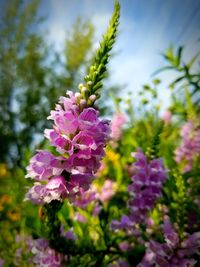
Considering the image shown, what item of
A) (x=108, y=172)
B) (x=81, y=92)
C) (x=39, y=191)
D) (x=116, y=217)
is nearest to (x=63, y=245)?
(x=39, y=191)

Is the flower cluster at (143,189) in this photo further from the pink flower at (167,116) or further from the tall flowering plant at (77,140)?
the pink flower at (167,116)

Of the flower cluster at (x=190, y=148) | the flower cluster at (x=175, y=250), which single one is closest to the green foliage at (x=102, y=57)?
the flower cluster at (x=175, y=250)

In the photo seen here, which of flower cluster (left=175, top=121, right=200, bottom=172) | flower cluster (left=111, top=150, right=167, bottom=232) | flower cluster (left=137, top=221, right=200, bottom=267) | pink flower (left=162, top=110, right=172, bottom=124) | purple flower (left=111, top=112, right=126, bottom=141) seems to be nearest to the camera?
flower cluster (left=137, top=221, right=200, bottom=267)

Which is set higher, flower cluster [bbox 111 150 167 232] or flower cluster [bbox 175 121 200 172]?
flower cluster [bbox 175 121 200 172]

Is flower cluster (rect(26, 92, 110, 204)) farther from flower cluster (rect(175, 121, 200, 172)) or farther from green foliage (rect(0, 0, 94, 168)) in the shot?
green foliage (rect(0, 0, 94, 168))

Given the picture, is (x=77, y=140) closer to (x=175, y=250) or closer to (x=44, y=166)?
(x=44, y=166)

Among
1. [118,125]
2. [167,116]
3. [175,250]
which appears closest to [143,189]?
[175,250]

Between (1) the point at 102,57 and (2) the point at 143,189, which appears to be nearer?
(1) the point at 102,57

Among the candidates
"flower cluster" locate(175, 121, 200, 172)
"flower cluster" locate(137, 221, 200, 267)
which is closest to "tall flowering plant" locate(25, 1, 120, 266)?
"flower cluster" locate(137, 221, 200, 267)
